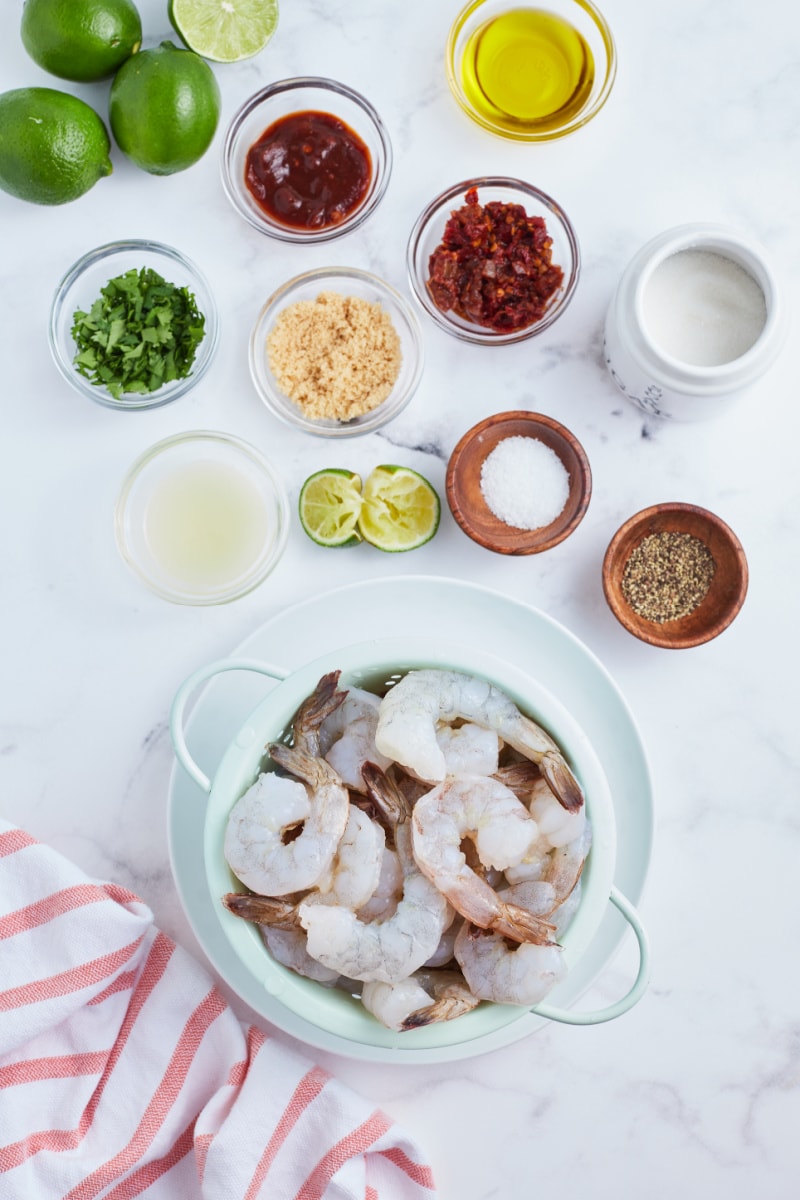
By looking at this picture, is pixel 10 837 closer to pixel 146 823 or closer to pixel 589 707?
pixel 146 823

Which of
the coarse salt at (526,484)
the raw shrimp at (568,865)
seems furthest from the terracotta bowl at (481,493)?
the raw shrimp at (568,865)

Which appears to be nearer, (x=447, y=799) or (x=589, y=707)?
(x=447, y=799)

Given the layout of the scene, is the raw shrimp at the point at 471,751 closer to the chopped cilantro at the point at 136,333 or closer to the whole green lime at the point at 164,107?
the chopped cilantro at the point at 136,333

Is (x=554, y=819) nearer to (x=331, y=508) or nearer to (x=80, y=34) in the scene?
(x=331, y=508)

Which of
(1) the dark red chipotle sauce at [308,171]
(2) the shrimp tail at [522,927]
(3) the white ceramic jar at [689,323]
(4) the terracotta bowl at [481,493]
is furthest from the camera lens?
(1) the dark red chipotle sauce at [308,171]

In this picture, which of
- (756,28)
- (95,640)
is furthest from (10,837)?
(756,28)
